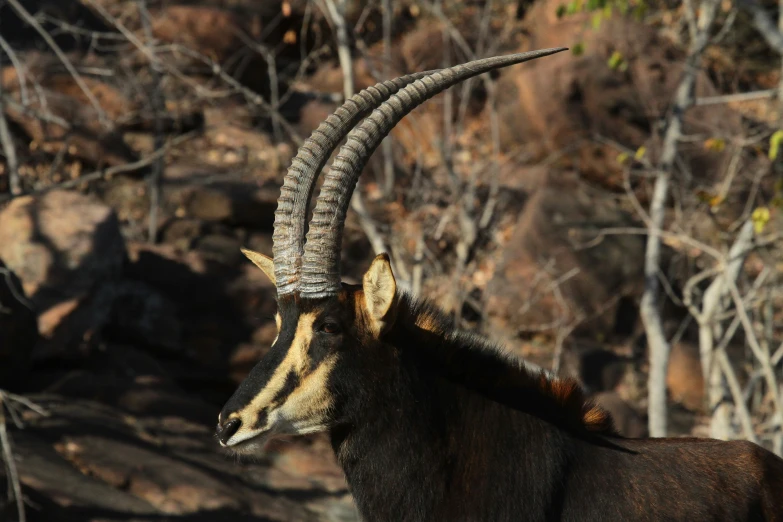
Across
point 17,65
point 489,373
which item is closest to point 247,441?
point 489,373

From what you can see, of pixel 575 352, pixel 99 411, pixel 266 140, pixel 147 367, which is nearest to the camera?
pixel 99 411

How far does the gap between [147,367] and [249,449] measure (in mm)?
7215

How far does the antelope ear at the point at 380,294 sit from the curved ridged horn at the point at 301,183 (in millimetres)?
355

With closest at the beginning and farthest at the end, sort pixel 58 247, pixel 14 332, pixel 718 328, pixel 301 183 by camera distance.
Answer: pixel 301 183 < pixel 718 328 < pixel 14 332 < pixel 58 247

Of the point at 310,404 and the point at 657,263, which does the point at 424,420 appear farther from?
the point at 657,263

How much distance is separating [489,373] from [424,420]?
363mm

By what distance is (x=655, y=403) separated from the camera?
27.2 feet

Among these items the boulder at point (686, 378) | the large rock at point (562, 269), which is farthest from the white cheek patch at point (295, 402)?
the boulder at point (686, 378)

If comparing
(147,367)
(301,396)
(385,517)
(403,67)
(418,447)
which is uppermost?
(403,67)

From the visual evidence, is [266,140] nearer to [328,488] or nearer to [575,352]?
[575,352]

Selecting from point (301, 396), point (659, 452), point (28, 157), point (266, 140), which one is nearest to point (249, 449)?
point (301, 396)

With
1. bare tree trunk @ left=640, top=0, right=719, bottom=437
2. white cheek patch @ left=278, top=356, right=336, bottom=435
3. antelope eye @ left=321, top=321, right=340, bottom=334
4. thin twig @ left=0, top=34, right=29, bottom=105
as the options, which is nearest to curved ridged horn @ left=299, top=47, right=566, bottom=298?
antelope eye @ left=321, top=321, right=340, bottom=334

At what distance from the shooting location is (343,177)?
12.7 ft

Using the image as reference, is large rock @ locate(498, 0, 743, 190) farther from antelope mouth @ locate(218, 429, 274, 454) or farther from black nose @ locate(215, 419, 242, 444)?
black nose @ locate(215, 419, 242, 444)
